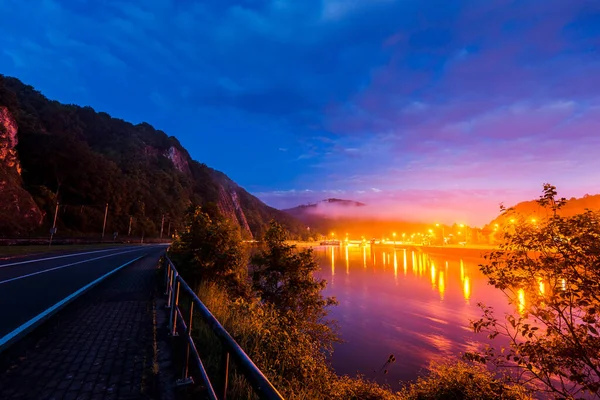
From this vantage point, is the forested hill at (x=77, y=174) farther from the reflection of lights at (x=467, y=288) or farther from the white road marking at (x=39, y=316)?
the white road marking at (x=39, y=316)

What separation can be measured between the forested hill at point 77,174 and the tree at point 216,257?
21311 millimetres

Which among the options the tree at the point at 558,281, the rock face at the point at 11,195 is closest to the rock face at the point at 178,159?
the rock face at the point at 11,195

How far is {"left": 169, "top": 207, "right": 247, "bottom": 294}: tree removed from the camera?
12.0m

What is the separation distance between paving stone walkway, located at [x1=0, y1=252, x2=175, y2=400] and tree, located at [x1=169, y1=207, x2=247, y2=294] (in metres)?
4.37

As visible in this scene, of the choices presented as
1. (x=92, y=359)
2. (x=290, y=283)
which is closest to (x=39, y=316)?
(x=92, y=359)

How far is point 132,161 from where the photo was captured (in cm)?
10744

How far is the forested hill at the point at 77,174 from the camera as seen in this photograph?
146 feet

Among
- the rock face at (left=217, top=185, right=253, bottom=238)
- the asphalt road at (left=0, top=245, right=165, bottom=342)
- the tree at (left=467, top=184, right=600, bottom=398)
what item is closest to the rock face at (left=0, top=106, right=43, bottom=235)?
the asphalt road at (left=0, top=245, right=165, bottom=342)

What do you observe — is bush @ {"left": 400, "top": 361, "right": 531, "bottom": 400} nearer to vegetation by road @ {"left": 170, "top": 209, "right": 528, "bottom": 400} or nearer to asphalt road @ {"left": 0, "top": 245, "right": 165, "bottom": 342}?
vegetation by road @ {"left": 170, "top": 209, "right": 528, "bottom": 400}

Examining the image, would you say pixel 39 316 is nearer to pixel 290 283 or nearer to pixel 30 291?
pixel 30 291

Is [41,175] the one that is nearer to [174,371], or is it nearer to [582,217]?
[174,371]

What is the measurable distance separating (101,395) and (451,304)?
3199 cm

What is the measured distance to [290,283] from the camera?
1526cm

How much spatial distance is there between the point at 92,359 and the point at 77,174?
74768 mm
